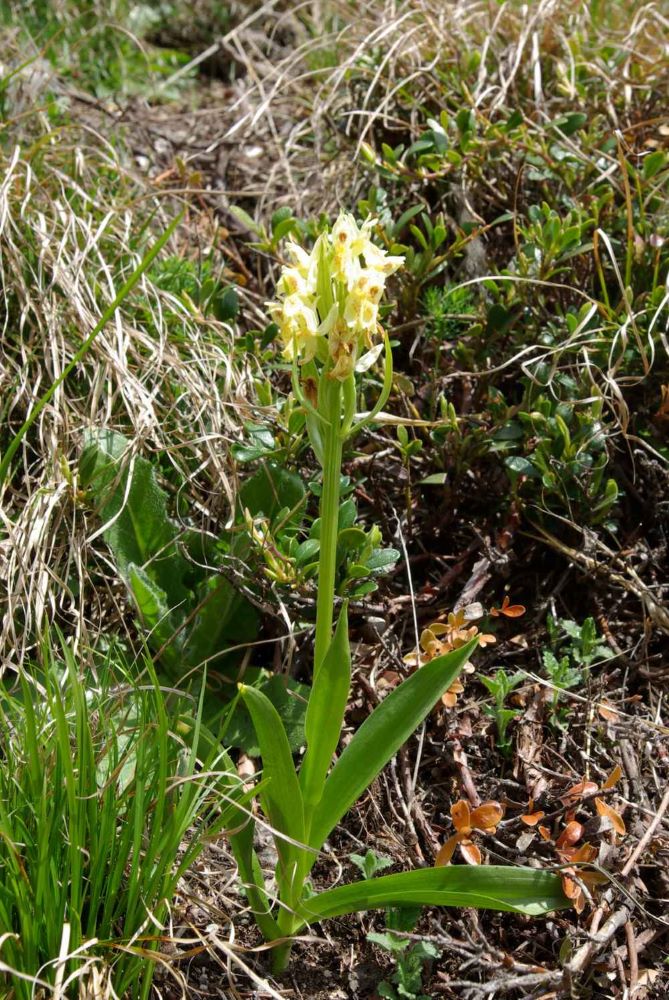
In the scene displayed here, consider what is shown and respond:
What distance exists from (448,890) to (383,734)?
23 cm

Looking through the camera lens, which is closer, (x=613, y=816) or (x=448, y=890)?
(x=448, y=890)

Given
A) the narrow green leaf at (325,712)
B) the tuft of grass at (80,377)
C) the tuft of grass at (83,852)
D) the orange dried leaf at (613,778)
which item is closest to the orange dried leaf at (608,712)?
the orange dried leaf at (613,778)

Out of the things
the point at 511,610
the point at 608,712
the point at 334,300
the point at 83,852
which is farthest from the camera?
the point at 511,610

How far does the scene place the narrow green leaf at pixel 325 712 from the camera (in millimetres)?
1317

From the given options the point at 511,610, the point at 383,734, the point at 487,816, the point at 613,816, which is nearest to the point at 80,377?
the point at 511,610

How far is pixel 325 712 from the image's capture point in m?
1.35

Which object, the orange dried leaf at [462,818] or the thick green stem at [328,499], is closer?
the thick green stem at [328,499]

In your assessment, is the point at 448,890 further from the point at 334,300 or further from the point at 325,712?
the point at 334,300

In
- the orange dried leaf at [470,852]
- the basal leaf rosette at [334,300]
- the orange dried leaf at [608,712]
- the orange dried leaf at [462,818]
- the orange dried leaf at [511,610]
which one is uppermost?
the basal leaf rosette at [334,300]

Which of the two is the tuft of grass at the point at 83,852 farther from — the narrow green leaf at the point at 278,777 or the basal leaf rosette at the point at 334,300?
the basal leaf rosette at the point at 334,300

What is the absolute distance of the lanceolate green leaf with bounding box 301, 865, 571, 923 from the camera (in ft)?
4.41

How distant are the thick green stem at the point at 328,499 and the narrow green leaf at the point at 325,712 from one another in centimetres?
3

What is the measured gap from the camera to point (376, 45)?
8.70ft

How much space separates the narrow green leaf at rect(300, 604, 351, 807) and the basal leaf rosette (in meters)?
0.35
